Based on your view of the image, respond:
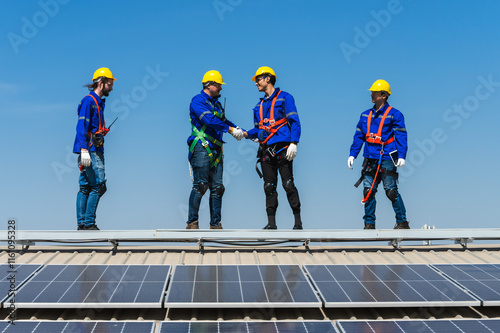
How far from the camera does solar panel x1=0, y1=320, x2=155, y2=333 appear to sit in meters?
6.50

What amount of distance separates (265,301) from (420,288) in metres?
2.08

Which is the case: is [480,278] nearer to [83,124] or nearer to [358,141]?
[358,141]

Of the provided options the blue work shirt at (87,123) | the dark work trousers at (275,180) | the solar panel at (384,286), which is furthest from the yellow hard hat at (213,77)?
the solar panel at (384,286)

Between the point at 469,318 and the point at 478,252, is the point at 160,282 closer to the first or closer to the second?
the point at 469,318

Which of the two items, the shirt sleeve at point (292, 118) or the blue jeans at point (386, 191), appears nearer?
the shirt sleeve at point (292, 118)

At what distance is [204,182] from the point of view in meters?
10.7

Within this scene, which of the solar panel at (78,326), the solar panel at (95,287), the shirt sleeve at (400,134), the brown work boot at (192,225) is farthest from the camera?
the shirt sleeve at (400,134)

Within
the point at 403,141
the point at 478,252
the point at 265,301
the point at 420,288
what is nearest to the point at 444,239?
the point at 478,252

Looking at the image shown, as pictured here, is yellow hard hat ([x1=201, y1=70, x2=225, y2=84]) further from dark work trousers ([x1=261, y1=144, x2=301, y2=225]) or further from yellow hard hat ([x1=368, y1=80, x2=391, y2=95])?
yellow hard hat ([x1=368, y1=80, x2=391, y2=95])

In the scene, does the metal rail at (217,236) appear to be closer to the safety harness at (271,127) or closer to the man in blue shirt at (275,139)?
the man in blue shirt at (275,139)

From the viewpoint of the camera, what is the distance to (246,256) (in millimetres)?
9867

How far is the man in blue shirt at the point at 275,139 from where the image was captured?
1068 cm

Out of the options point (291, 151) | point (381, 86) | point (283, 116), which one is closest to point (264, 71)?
point (283, 116)

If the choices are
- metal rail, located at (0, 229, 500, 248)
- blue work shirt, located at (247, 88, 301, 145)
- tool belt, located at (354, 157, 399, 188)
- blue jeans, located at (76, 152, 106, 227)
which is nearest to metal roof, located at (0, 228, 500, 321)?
metal rail, located at (0, 229, 500, 248)
